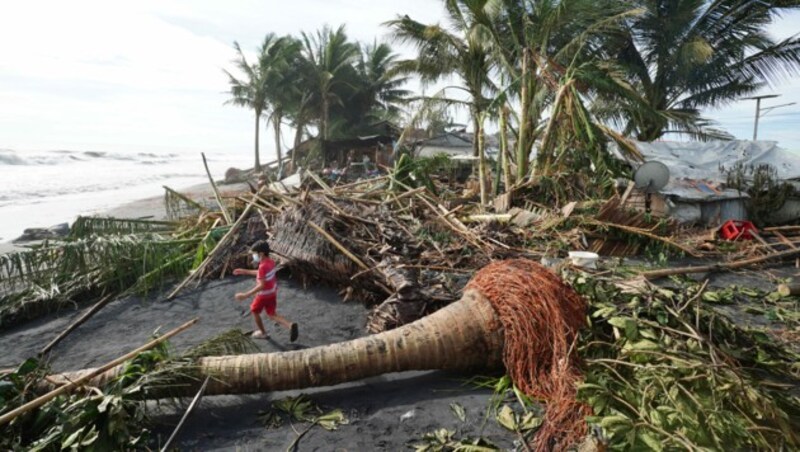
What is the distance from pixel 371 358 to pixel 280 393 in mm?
843

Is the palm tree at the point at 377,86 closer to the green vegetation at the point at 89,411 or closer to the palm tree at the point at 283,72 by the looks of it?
the palm tree at the point at 283,72

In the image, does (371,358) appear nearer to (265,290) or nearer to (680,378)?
(265,290)

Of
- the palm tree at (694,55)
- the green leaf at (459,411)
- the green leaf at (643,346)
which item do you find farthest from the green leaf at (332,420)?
the palm tree at (694,55)

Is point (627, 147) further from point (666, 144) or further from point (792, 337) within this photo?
point (792, 337)

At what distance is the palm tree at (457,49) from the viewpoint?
44.9ft

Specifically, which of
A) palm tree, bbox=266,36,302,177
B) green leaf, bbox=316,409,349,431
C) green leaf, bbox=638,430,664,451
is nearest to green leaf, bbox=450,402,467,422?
green leaf, bbox=316,409,349,431

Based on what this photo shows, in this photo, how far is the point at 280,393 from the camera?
3.61 metres

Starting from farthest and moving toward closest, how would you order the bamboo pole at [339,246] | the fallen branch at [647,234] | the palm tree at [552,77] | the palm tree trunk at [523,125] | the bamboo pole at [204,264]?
the palm tree trunk at [523,125] → the palm tree at [552,77] → the fallen branch at [647,234] → the bamboo pole at [204,264] → the bamboo pole at [339,246]

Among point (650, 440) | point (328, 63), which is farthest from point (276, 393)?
point (328, 63)

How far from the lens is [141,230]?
7.54 metres

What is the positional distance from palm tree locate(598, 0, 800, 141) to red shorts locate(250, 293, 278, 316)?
13.8 metres

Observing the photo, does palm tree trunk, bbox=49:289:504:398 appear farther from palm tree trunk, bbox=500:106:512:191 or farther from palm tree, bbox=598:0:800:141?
palm tree, bbox=598:0:800:141

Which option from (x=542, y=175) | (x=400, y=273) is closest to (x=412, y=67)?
(x=542, y=175)

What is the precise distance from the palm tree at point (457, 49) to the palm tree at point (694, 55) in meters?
Result: 4.68
